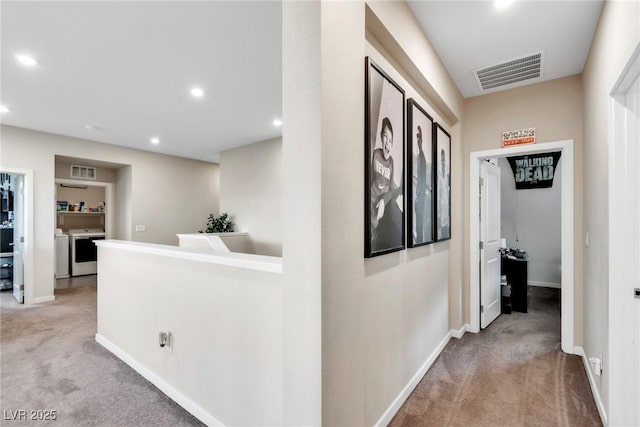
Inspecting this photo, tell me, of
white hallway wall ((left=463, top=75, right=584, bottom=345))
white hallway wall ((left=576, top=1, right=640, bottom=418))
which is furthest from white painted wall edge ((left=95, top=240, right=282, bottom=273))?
white hallway wall ((left=463, top=75, right=584, bottom=345))

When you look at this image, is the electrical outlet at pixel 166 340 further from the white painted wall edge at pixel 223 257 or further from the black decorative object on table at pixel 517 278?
the black decorative object on table at pixel 517 278

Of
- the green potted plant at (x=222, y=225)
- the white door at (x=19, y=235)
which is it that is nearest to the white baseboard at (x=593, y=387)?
the green potted plant at (x=222, y=225)

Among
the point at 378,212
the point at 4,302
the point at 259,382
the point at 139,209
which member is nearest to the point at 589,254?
the point at 378,212

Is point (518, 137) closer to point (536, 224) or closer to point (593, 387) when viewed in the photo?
point (593, 387)

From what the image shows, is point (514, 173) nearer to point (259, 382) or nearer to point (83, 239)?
point (259, 382)

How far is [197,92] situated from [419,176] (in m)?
2.60

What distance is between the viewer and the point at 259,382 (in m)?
1.58

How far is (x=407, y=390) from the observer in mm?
2078

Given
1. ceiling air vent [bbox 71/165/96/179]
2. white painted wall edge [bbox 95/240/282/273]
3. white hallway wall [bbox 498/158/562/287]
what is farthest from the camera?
ceiling air vent [bbox 71/165/96/179]

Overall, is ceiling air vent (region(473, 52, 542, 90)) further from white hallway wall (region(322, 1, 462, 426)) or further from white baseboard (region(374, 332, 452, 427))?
white baseboard (region(374, 332, 452, 427))

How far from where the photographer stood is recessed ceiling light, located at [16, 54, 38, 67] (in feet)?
8.49

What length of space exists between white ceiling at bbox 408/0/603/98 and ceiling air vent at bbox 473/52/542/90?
0.23ft

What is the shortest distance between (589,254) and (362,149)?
2220 millimetres

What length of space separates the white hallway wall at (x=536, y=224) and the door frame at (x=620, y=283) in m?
4.41
